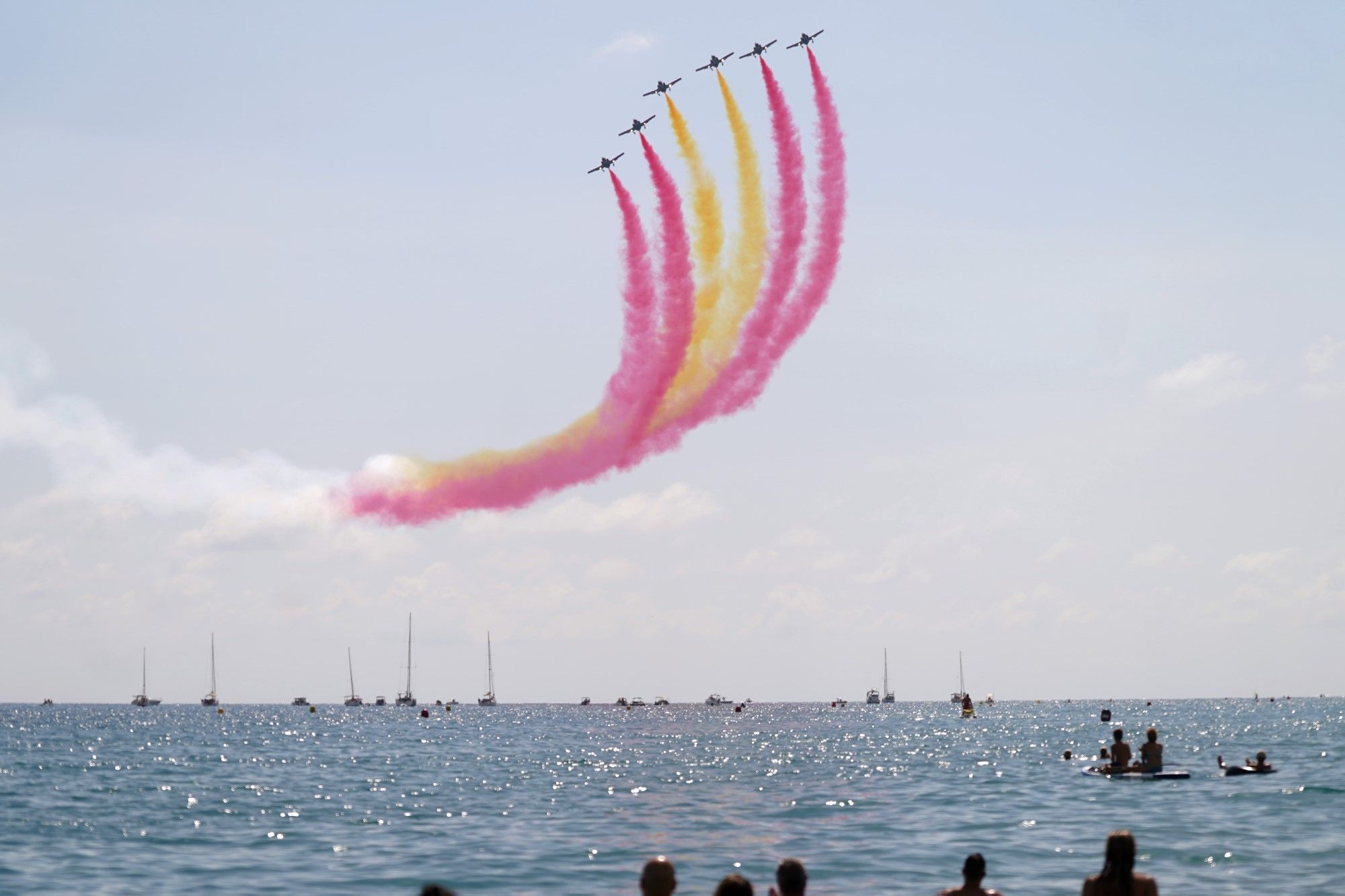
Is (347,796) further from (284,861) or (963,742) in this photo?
(963,742)

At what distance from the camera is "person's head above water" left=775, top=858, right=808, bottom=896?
14.6 m

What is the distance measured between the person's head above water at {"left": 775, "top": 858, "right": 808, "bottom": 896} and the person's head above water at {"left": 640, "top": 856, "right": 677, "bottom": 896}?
1.32 metres

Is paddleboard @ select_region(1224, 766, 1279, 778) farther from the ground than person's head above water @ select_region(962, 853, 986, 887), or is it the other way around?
person's head above water @ select_region(962, 853, 986, 887)

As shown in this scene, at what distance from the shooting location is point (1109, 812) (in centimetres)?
4797

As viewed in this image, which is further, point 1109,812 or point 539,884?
point 1109,812

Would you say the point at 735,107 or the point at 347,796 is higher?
the point at 735,107

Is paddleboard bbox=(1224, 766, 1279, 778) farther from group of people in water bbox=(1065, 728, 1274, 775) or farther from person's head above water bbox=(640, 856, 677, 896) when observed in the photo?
person's head above water bbox=(640, 856, 677, 896)

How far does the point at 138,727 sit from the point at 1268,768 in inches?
5942

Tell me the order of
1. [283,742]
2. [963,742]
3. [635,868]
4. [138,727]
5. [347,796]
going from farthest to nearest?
[138,727], [283,742], [963,742], [347,796], [635,868]

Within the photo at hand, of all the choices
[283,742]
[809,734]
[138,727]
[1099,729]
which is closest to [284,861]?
[283,742]

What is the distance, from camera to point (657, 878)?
45.2ft

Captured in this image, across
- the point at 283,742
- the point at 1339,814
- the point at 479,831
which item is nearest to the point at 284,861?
the point at 479,831

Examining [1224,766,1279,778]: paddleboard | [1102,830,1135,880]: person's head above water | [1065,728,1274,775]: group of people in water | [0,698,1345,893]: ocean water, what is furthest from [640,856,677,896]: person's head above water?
[1224,766,1279,778]: paddleboard

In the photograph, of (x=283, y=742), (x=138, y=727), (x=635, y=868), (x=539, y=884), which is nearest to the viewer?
(x=539, y=884)
